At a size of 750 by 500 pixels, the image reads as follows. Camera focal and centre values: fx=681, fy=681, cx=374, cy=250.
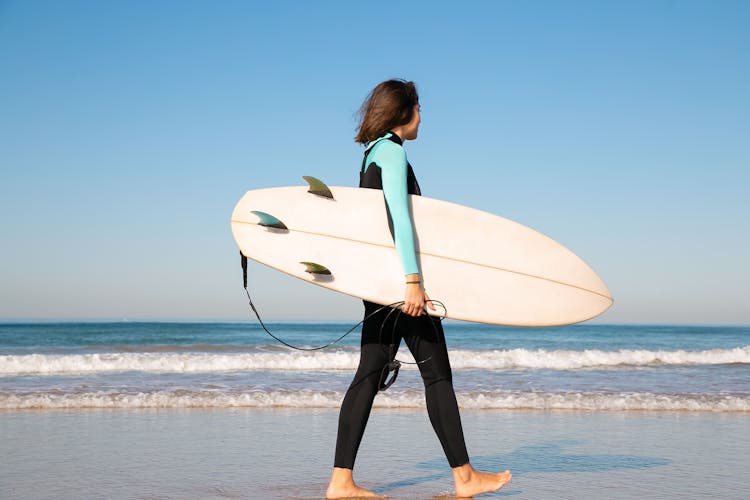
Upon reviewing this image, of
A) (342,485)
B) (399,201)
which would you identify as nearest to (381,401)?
(342,485)

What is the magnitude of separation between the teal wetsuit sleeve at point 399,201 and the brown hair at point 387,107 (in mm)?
135

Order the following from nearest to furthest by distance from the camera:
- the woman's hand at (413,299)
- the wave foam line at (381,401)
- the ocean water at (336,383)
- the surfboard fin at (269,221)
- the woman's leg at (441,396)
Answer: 1. the woman's hand at (413,299)
2. the woman's leg at (441,396)
3. the surfboard fin at (269,221)
4. the wave foam line at (381,401)
5. the ocean water at (336,383)

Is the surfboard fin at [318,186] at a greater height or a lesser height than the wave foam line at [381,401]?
greater

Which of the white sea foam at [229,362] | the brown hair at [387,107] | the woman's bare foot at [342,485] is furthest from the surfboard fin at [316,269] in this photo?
the white sea foam at [229,362]

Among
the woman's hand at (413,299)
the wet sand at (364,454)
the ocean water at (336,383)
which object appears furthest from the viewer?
the ocean water at (336,383)

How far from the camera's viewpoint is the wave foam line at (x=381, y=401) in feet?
19.7

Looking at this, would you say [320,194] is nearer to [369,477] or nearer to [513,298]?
[513,298]

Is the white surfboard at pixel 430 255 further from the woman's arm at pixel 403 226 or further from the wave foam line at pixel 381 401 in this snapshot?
the wave foam line at pixel 381 401

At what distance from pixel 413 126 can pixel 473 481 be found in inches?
58.4

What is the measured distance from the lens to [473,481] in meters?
2.78

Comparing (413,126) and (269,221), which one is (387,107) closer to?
(413,126)

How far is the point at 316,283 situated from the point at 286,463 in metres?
1.44

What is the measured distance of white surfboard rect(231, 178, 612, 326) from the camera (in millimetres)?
2814

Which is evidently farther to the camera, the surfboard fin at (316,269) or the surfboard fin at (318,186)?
the surfboard fin at (318,186)
